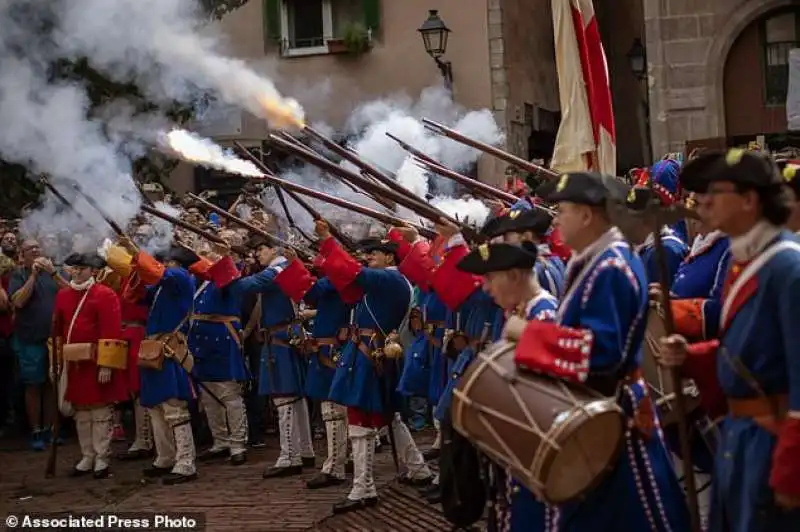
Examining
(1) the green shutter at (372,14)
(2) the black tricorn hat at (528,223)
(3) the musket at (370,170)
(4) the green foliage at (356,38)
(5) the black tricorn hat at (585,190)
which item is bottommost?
(2) the black tricorn hat at (528,223)

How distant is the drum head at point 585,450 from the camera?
3930 mm

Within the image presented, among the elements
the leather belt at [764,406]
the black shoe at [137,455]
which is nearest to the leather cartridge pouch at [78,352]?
the black shoe at [137,455]

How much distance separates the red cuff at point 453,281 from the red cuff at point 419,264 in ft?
2.05

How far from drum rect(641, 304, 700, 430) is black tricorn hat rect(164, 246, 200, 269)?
206 inches

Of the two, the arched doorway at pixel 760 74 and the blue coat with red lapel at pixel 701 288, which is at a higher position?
the arched doorway at pixel 760 74

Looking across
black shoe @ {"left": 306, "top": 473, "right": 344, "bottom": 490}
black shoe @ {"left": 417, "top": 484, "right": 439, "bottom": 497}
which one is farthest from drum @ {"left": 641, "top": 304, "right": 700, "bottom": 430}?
black shoe @ {"left": 306, "top": 473, "right": 344, "bottom": 490}

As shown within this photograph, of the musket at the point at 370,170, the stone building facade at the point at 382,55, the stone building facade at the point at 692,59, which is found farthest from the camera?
the stone building facade at the point at 382,55

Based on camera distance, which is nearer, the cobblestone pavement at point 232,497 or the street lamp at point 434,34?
the cobblestone pavement at point 232,497

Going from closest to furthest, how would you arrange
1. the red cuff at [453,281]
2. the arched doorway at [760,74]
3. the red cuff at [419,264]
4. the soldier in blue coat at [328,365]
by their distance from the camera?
the red cuff at [453,281]
the red cuff at [419,264]
the soldier in blue coat at [328,365]
the arched doorway at [760,74]

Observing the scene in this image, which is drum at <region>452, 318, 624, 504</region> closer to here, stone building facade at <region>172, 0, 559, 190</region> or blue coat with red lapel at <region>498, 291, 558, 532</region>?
blue coat with red lapel at <region>498, 291, 558, 532</region>

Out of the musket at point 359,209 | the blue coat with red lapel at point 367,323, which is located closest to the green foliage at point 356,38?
the blue coat with red lapel at point 367,323

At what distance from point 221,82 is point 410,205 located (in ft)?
10.7

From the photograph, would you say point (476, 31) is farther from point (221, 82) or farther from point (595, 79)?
point (595, 79)

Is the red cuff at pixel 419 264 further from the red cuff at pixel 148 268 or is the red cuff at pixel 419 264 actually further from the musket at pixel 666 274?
the musket at pixel 666 274
